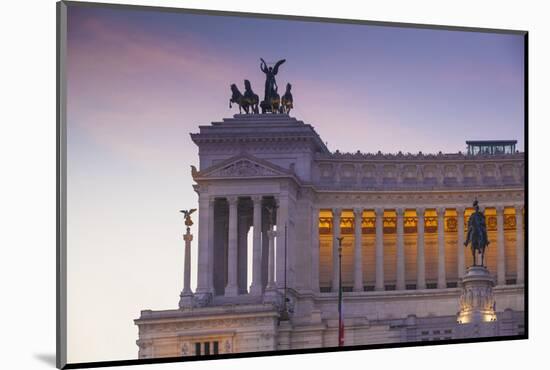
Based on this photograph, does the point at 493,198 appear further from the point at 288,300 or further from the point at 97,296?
the point at 97,296

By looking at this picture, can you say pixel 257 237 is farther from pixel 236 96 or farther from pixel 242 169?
pixel 236 96

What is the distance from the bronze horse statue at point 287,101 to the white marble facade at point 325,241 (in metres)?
0.48

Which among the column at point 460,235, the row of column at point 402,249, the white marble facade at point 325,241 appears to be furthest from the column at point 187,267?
the column at point 460,235

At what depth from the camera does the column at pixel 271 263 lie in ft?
127

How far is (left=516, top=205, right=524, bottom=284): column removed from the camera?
39.3m

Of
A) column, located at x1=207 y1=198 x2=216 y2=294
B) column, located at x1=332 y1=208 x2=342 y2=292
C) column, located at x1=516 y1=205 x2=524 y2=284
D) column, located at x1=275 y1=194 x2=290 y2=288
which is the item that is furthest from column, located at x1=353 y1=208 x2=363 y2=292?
column, located at x1=207 y1=198 x2=216 y2=294

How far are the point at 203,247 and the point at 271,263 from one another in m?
2.19

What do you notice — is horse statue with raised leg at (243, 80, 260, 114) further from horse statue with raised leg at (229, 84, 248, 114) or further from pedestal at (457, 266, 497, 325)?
pedestal at (457, 266, 497, 325)

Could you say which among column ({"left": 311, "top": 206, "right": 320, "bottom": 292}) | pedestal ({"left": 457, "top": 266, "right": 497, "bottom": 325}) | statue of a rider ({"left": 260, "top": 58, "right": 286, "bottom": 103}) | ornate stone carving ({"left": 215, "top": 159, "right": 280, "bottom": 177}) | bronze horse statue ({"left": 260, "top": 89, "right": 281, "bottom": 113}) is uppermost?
statue of a rider ({"left": 260, "top": 58, "right": 286, "bottom": 103})

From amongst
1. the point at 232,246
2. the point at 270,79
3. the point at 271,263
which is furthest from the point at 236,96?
the point at 271,263

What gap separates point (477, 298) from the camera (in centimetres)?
4022

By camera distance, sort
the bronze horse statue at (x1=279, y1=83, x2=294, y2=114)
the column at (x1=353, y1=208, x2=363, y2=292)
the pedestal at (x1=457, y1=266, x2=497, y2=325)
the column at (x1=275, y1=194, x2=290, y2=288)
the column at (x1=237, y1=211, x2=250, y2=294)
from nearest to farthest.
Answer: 1. the bronze horse statue at (x1=279, y1=83, x2=294, y2=114)
2. the pedestal at (x1=457, y1=266, x2=497, y2=325)
3. the column at (x1=275, y1=194, x2=290, y2=288)
4. the column at (x1=237, y1=211, x2=250, y2=294)
5. the column at (x1=353, y1=208, x2=363, y2=292)

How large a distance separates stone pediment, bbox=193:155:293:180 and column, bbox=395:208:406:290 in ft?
23.4

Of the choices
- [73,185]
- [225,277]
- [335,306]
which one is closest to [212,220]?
[225,277]
